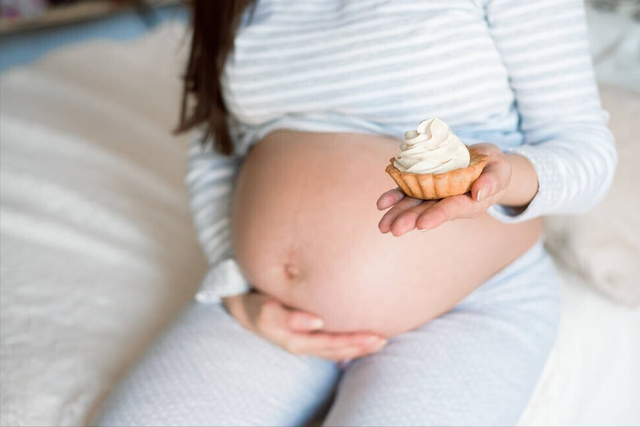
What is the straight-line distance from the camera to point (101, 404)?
936 mm

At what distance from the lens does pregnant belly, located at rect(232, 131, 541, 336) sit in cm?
82

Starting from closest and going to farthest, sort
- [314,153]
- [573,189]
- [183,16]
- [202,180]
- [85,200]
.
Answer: [573,189], [314,153], [202,180], [85,200], [183,16]

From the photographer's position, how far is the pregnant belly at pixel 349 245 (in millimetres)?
824

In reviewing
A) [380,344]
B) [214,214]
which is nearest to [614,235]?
[380,344]

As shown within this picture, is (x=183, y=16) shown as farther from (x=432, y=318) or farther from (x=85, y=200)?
(x=432, y=318)

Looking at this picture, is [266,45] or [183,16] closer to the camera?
[266,45]

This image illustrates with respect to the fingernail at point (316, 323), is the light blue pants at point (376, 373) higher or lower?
lower

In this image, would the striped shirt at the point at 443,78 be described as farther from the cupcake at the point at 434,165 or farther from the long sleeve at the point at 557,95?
the cupcake at the point at 434,165

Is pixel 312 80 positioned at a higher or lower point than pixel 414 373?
higher

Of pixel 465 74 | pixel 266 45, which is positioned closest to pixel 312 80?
pixel 266 45

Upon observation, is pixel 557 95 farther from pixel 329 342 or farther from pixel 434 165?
pixel 329 342

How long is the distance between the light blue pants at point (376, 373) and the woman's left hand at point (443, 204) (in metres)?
0.30

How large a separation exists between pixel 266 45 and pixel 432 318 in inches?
18.8

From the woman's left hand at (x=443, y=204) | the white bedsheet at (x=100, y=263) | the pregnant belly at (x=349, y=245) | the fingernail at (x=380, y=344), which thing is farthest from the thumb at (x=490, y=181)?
the white bedsheet at (x=100, y=263)
